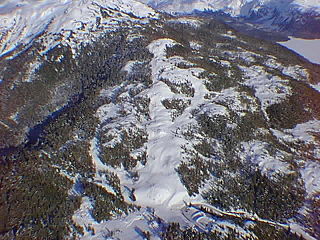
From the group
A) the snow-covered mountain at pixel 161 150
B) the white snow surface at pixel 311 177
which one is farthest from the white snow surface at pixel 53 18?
the white snow surface at pixel 311 177

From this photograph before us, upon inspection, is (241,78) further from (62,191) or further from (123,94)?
(62,191)

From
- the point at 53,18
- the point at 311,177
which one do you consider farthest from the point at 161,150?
the point at 53,18

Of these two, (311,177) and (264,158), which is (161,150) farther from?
(311,177)

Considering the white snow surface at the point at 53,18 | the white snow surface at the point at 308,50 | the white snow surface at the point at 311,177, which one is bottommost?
the white snow surface at the point at 308,50

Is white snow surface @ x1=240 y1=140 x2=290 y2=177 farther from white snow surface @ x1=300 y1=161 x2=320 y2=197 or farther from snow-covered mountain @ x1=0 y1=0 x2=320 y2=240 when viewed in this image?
white snow surface @ x1=300 y1=161 x2=320 y2=197

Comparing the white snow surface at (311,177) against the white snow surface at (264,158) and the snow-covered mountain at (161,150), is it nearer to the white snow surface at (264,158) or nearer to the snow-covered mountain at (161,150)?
the snow-covered mountain at (161,150)

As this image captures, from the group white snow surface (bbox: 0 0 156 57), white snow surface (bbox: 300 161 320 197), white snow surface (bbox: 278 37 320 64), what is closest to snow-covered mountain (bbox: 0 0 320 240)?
white snow surface (bbox: 300 161 320 197)
